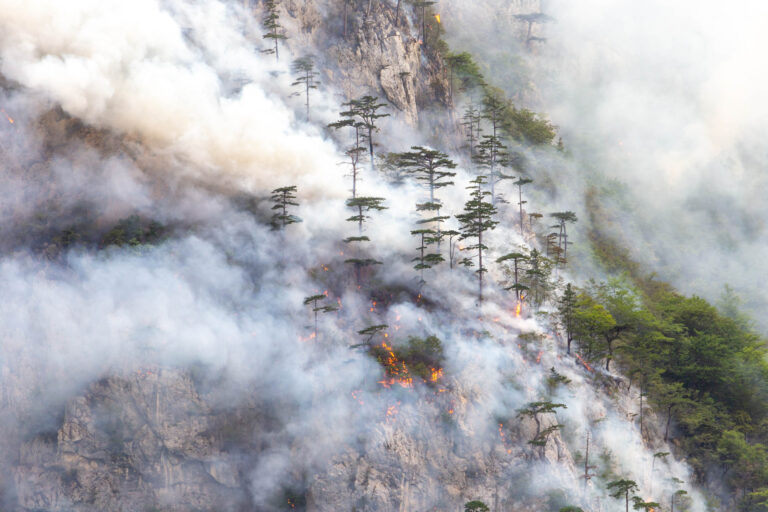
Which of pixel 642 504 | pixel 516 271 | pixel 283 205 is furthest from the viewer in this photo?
pixel 283 205

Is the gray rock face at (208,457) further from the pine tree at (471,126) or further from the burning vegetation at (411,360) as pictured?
the pine tree at (471,126)

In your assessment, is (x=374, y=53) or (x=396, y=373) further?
(x=374, y=53)

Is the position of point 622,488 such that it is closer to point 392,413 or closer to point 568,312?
point 568,312

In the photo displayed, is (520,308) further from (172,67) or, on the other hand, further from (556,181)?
(172,67)

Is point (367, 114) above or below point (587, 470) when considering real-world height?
above

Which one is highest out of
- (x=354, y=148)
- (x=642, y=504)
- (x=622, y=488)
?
(x=354, y=148)

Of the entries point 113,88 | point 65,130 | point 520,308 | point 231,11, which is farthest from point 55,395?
point 231,11

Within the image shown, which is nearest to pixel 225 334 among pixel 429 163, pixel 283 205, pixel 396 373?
pixel 283 205
